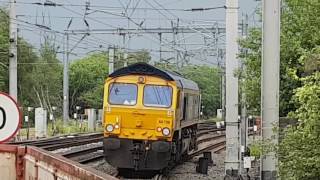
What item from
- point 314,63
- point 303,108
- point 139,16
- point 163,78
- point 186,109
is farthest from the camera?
point 139,16

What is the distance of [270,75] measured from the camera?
13102 mm

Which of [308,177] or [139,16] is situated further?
[139,16]

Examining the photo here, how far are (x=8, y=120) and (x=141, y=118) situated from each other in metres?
12.4

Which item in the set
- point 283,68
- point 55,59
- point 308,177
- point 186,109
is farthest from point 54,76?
point 308,177

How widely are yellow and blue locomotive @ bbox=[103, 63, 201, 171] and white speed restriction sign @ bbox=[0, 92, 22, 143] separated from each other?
11922mm

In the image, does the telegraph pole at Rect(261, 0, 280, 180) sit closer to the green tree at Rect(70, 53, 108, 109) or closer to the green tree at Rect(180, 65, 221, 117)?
the green tree at Rect(70, 53, 108, 109)

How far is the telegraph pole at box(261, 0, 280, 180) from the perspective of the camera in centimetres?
1297

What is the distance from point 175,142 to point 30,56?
51.8 m

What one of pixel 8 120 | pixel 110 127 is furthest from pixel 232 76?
pixel 8 120

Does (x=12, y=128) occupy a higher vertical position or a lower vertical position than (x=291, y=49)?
lower

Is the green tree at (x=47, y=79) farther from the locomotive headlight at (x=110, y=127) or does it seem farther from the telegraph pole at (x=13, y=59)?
the locomotive headlight at (x=110, y=127)

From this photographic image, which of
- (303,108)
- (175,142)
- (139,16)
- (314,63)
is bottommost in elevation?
(175,142)

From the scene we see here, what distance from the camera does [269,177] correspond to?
13016 millimetres

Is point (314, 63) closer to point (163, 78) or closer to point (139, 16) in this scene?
point (163, 78)
